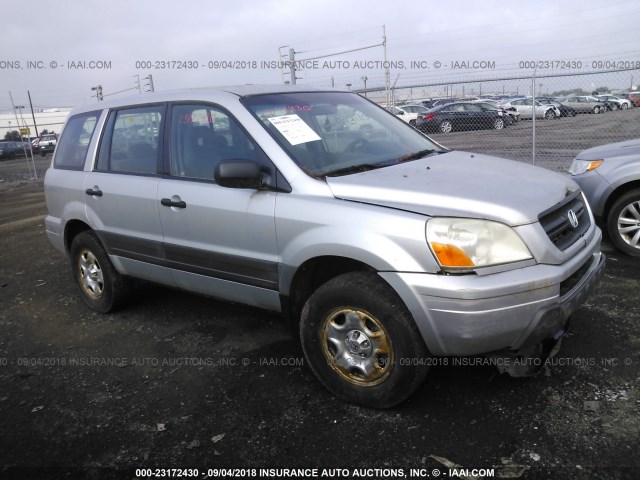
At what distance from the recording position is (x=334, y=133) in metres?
3.54

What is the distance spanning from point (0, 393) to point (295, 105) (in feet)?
9.01

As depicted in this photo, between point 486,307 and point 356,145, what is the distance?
1536mm

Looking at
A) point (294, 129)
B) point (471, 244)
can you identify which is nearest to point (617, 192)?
point (471, 244)

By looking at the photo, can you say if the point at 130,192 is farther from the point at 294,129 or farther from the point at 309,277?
the point at 309,277

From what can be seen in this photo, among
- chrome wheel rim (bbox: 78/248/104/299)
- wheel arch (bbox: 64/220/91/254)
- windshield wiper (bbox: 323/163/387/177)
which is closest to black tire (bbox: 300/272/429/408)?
windshield wiper (bbox: 323/163/387/177)

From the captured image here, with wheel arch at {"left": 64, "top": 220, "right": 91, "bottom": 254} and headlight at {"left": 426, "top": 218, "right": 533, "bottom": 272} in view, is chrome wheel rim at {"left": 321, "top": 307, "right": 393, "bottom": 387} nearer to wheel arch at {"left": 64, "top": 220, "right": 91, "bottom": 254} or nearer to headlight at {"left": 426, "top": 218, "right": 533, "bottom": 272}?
headlight at {"left": 426, "top": 218, "right": 533, "bottom": 272}

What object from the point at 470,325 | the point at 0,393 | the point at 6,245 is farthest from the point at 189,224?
the point at 6,245

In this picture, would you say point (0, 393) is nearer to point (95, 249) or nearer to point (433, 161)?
point (95, 249)

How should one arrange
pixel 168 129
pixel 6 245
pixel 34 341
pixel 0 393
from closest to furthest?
pixel 0 393
pixel 168 129
pixel 34 341
pixel 6 245

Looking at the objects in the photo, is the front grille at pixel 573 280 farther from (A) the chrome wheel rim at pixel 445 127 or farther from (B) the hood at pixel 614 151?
(A) the chrome wheel rim at pixel 445 127

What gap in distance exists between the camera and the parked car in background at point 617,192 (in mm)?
5023

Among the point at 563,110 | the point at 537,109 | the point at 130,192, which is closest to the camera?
the point at 130,192

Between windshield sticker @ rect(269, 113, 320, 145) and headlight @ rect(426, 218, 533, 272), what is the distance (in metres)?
1.12

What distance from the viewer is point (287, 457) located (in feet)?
8.50
